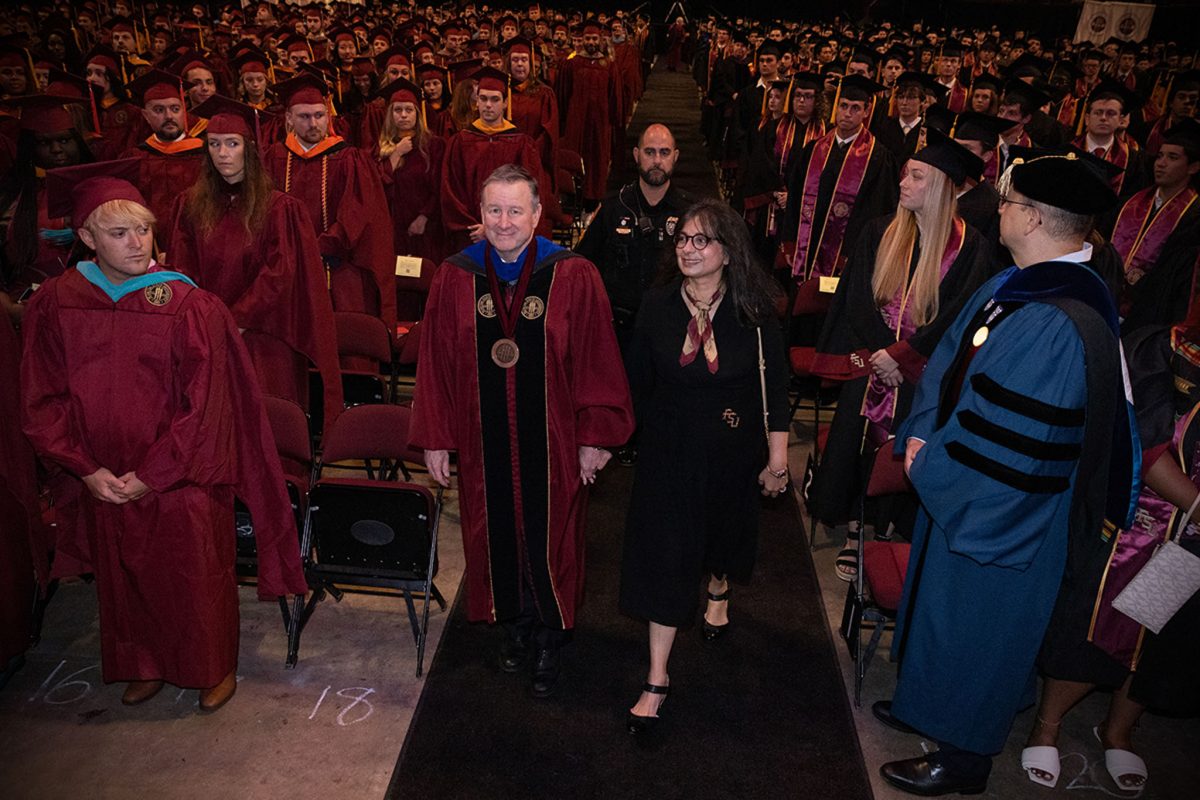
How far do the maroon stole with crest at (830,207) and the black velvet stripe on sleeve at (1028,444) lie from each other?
3.93 m

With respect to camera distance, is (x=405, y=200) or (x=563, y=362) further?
(x=405, y=200)

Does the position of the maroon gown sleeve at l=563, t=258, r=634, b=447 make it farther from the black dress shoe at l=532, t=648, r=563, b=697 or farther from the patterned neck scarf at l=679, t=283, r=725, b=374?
the black dress shoe at l=532, t=648, r=563, b=697

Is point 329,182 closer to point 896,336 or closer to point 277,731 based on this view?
point 277,731

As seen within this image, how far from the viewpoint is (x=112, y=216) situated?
2844 mm

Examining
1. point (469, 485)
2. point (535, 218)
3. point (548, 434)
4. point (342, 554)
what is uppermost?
point (535, 218)

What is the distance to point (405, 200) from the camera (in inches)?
265

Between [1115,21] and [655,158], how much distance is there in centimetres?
2251

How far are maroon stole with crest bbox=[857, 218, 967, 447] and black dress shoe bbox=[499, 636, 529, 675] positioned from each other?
2.02 m

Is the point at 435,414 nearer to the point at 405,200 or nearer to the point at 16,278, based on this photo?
the point at 16,278

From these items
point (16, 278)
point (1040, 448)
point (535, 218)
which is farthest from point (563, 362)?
point (16, 278)

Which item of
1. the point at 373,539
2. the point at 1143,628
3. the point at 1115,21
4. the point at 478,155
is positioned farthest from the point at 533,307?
the point at 1115,21

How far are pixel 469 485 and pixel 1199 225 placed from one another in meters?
4.66

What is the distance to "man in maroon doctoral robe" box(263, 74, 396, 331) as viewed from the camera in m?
5.40

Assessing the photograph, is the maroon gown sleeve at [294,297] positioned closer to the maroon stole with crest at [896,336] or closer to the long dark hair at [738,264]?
the long dark hair at [738,264]
